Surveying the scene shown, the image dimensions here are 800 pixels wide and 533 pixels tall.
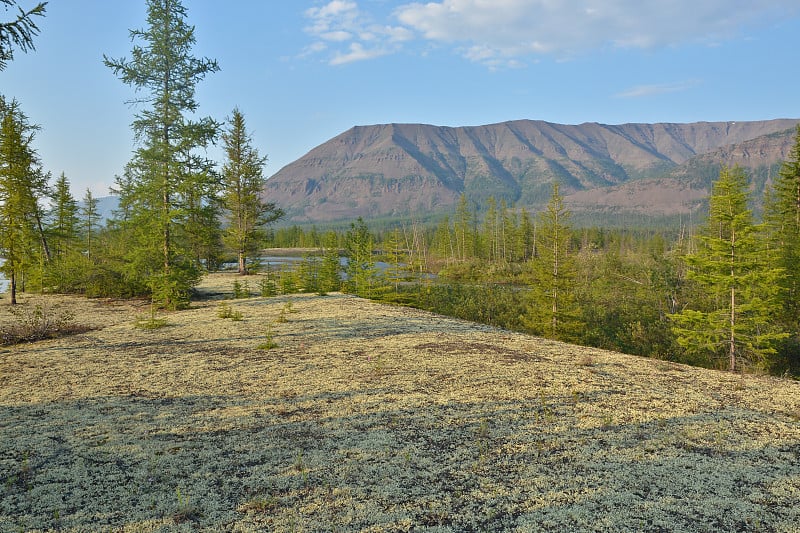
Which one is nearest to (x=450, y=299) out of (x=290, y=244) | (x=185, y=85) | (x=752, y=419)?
(x=185, y=85)

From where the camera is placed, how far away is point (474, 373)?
8477mm

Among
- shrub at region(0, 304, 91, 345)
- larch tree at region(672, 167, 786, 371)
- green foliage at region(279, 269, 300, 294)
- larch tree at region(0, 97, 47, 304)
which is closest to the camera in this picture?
shrub at region(0, 304, 91, 345)

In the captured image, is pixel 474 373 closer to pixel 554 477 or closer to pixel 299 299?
pixel 554 477

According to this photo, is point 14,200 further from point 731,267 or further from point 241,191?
point 731,267

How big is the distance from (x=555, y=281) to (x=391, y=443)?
16.6 meters

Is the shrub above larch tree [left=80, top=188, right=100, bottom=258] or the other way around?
the other way around

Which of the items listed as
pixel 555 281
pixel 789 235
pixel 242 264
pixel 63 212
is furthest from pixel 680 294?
pixel 63 212

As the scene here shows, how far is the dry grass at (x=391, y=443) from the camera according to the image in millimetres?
3930

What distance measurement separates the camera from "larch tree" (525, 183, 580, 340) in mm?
20203

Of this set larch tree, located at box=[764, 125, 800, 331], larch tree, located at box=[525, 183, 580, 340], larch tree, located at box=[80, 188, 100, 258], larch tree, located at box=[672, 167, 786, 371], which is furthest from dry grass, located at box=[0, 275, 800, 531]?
larch tree, located at box=[80, 188, 100, 258]

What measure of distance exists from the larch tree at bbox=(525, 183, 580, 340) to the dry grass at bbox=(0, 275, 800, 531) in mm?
10649

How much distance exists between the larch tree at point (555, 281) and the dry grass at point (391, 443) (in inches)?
419

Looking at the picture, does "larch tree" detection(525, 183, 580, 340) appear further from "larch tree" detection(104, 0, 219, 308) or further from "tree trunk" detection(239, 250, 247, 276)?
"tree trunk" detection(239, 250, 247, 276)

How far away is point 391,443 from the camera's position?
17.8 ft
